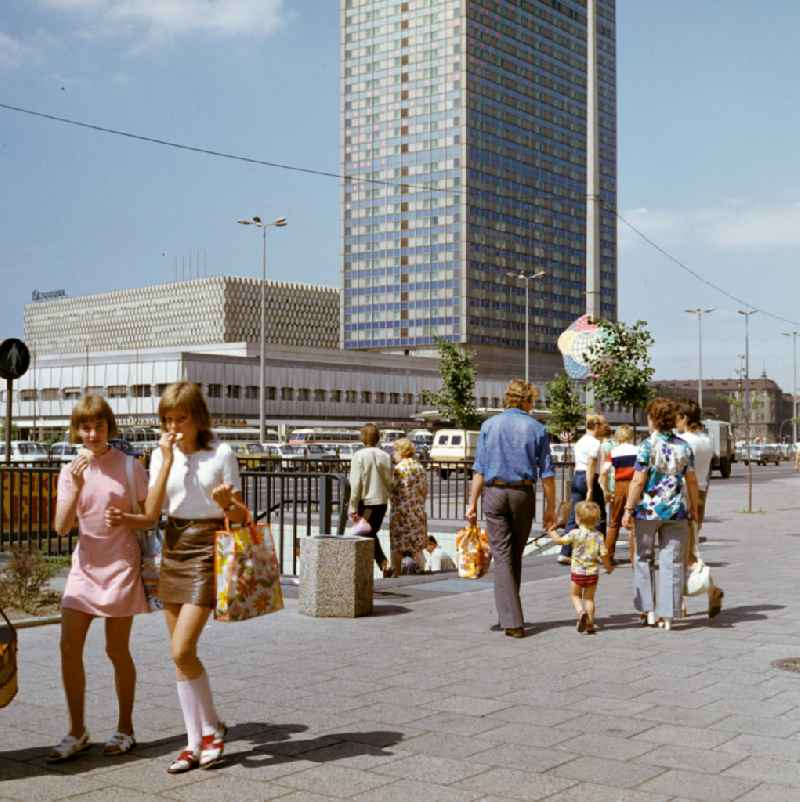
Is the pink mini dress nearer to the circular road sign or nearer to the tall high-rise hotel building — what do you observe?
the circular road sign

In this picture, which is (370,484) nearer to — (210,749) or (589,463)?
(589,463)

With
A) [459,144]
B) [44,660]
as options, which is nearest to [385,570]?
[44,660]

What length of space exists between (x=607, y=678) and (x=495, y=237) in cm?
14102

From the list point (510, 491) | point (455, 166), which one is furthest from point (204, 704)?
point (455, 166)

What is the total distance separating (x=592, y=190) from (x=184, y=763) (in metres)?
15.5

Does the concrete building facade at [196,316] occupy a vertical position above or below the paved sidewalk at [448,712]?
above

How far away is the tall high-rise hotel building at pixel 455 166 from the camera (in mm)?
142875

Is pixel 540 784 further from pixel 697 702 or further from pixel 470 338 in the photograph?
pixel 470 338

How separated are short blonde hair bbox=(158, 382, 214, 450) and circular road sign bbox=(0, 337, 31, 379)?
1031cm

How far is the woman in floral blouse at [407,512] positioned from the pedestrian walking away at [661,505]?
4.90 metres

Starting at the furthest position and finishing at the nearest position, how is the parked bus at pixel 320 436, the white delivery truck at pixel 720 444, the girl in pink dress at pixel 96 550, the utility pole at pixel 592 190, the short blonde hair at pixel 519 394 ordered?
the parked bus at pixel 320 436, the white delivery truck at pixel 720 444, the utility pole at pixel 592 190, the short blonde hair at pixel 519 394, the girl in pink dress at pixel 96 550

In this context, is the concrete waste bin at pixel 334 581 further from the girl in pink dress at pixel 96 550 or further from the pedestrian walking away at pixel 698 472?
the girl in pink dress at pixel 96 550

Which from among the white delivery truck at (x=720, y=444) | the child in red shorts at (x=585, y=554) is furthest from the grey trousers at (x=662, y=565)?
the white delivery truck at (x=720, y=444)

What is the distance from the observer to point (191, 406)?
5477mm
